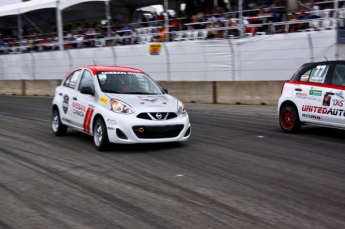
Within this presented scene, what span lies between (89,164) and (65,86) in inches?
140

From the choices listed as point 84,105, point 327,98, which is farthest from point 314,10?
point 84,105

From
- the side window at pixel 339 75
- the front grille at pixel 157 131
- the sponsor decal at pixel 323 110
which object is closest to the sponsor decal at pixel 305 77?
the sponsor decal at pixel 323 110

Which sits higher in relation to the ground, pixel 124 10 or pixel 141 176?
pixel 124 10

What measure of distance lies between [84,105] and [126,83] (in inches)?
37.7

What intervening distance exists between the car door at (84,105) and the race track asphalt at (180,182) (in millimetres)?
489

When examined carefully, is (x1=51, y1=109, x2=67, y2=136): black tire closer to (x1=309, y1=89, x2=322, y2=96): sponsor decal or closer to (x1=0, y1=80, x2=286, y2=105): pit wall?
(x1=309, y1=89, x2=322, y2=96): sponsor decal

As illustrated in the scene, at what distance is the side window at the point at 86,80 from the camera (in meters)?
9.86

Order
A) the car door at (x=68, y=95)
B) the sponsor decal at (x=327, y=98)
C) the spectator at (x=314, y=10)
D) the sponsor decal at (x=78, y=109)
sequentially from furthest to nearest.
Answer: the spectator at (x=314, y=10)
the car door at (x=68, y=95)
the sponsor decal at (x=327, y=98)
the sponsor decal at (x=78, y=109)

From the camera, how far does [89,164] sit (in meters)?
7.97

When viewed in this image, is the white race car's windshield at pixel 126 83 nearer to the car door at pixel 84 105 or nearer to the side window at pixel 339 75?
the car door at pixel 84 105

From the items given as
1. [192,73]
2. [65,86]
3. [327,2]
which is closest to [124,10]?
[192,73]

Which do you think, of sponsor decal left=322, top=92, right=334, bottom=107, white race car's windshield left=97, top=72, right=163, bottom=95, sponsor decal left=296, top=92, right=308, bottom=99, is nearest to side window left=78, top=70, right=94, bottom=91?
white race car's windshield left=97, top=72, right=163, bottom=95

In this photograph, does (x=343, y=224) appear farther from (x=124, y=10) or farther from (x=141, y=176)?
(x=124, y=10)

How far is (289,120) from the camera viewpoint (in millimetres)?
10961
